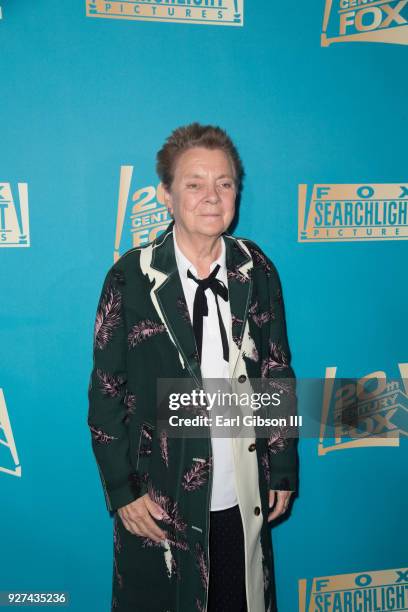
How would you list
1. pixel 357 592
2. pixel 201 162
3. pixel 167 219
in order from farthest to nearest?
1. pixel 357 592
2. pixel 167 219
3. pixel 201 162

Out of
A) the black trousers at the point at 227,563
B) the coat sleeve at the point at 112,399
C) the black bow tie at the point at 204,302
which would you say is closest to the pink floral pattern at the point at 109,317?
the coat sleeve at the point at 112,399

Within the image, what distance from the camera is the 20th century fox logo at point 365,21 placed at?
1707mm

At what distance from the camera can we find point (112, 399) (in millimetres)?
1408

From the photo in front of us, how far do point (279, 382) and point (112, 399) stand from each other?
1.67 ft

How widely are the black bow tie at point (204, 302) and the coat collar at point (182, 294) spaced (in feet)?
0.07

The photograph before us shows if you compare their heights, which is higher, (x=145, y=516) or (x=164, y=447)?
(x=164, y=447)

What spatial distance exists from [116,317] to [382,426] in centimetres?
121

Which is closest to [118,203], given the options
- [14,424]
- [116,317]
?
[116,317]

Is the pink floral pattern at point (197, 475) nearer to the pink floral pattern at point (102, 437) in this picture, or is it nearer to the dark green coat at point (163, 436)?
the dark green coat at point (163, 436)

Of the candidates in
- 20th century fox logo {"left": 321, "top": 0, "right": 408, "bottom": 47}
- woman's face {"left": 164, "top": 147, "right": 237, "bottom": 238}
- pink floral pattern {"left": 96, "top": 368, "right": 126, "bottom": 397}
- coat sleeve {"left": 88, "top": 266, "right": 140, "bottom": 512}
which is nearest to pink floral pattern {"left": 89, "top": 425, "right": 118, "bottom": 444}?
coat sleeve {"left": 88, "top": 266, "right": 140, "bottom": 512}

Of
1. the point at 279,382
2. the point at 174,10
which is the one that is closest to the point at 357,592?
the point at 279,382

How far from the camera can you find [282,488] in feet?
5.07

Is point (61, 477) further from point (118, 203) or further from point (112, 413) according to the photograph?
point (118, 203)

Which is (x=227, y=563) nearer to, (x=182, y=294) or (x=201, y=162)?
(x=182, y=294)
